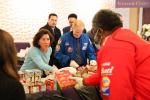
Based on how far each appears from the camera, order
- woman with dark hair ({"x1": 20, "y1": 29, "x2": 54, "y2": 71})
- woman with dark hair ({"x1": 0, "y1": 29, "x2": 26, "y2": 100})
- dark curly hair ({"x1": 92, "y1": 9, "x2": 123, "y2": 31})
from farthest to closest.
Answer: woman with dark hair ({"x1": 20, "y1": 29, "x2": 54, "y2": 71})
dark curly hair ({"x1": 92, "y1": 9, "x2": 123, "y2": 31})
woman with dark hair ({"x1": 0, "y1": 29, "x2": 26, "y2": 100})

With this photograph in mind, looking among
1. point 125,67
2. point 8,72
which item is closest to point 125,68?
→ point 125,67

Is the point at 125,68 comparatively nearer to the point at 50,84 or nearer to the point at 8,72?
the point at 8,72

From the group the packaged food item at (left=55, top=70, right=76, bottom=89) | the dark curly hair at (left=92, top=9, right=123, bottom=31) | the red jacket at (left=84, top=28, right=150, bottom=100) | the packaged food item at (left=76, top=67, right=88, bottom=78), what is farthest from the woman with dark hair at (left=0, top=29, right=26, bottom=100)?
the packaged food item at (left=76, top=67, right=88, bottom=78)

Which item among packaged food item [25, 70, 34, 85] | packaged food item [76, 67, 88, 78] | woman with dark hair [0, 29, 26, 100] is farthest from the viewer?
packaged food item [76, 67, 88, 78]

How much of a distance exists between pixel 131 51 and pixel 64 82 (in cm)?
124

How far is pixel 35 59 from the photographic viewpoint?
13.5 ft

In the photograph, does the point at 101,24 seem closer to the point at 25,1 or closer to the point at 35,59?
the point at 35,59

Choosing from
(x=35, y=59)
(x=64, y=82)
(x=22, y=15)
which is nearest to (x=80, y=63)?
(x=35, y=59)

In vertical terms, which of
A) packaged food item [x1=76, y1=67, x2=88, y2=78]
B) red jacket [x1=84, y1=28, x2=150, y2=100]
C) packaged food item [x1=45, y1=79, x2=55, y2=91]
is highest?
red jacket [x1=84, y1=28, x2=150, y2=100]

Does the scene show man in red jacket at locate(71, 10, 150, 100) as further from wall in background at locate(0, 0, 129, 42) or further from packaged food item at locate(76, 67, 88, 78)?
wall in background at locate(0, 0, 129, 42)

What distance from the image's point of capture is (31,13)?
7.99m

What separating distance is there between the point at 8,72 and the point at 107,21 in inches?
36.6

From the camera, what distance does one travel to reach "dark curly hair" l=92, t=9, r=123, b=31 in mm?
2408

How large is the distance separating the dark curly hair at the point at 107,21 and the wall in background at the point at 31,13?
18.2ft
